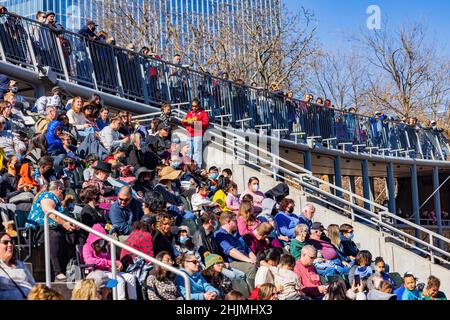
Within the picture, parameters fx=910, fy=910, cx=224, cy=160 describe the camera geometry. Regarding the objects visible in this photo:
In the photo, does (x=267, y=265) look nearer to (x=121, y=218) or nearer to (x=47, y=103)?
(x=121, y=218)

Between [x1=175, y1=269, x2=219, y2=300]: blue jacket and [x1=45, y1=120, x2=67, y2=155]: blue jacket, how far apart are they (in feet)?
14.5

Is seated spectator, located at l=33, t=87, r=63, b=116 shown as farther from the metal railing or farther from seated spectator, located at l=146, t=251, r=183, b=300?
seated spectator, located at l=146, t=251, r=183, b=300

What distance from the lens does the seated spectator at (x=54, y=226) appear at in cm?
1041

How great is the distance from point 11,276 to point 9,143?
5.30m

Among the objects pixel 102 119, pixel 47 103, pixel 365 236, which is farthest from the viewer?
pixel 365 236

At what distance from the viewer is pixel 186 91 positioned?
21938 millimetres

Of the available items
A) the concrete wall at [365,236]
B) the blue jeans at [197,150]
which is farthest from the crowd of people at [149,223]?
the concrete wall at [365,236]

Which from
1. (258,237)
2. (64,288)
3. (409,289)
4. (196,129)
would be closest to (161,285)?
(64,288)

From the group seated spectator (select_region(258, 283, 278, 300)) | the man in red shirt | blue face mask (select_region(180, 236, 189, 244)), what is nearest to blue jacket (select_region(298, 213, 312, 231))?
the man in red shirt

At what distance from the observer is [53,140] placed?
46.7 ft

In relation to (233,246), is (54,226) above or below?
above

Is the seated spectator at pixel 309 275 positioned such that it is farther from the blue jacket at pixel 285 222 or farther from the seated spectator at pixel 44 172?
the seated spectator at pixel 44 172

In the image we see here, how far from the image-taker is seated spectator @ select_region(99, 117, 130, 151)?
1589 cm
